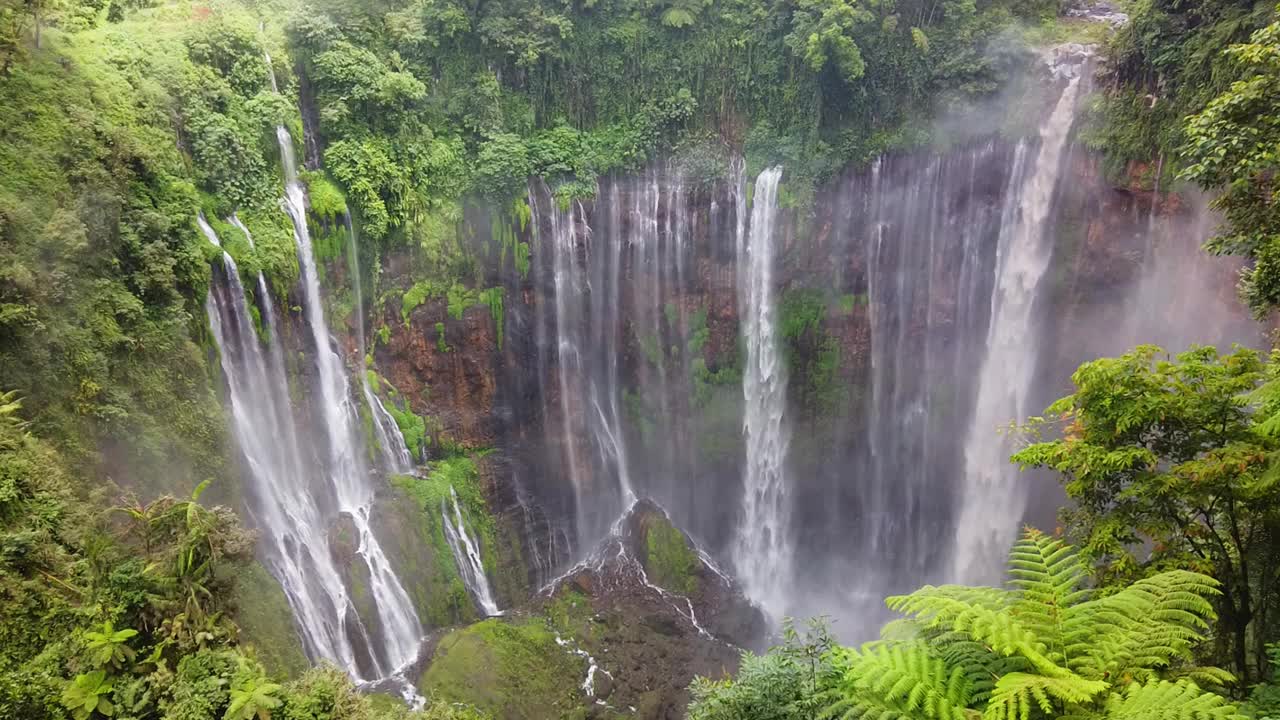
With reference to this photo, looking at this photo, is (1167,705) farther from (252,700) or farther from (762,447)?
(762,447)

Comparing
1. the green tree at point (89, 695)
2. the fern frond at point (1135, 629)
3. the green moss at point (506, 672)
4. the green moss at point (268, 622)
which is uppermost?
the fern frond at point (1135, 629)

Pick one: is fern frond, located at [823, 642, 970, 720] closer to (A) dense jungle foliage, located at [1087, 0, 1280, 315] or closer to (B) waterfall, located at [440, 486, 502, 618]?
(A) dense jungle foliage, located at [1087, 0, 1280, 315]

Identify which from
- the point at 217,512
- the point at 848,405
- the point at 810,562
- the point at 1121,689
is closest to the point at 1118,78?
the point at 848,405

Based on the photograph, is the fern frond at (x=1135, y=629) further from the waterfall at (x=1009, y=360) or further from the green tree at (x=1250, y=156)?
the waterfall at (x=1009, y=360)

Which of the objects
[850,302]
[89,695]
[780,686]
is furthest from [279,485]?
[850,302]

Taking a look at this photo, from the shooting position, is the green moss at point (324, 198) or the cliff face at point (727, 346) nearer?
the green moss at point (324, 198)

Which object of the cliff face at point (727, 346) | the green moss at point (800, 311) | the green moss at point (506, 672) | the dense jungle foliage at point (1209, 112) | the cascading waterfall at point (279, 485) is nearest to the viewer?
the dense jungle foliage at point (1209, 112)

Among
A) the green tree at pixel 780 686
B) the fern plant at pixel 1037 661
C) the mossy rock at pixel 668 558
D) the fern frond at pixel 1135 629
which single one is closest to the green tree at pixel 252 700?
the green tree at pixel 780 686
